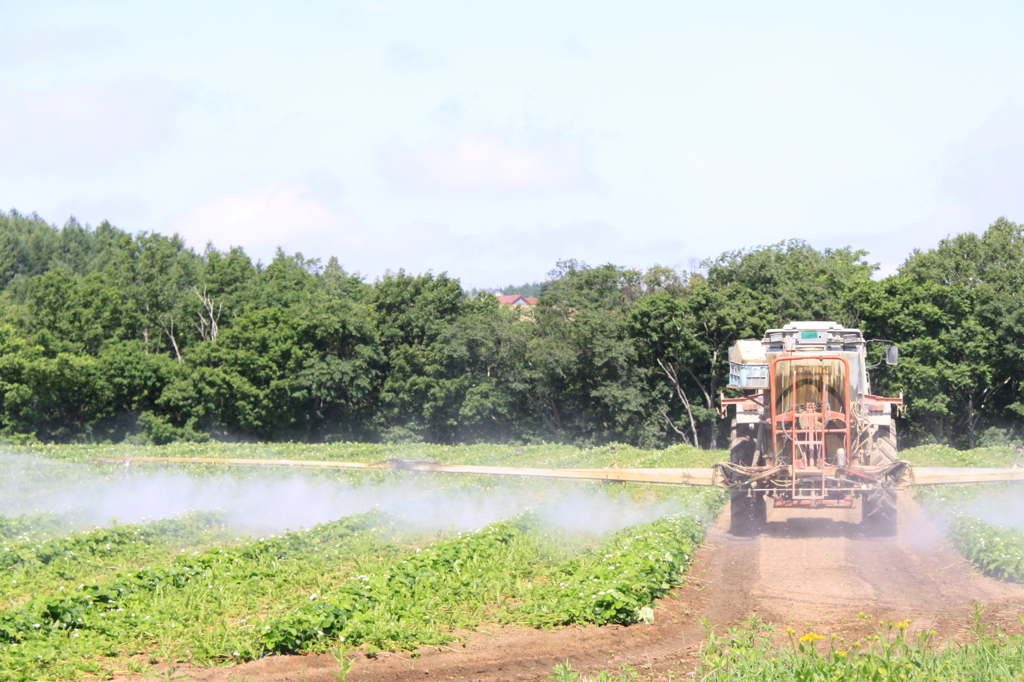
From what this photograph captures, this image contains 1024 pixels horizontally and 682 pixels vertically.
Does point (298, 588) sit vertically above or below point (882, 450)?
below

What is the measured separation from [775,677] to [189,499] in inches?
800

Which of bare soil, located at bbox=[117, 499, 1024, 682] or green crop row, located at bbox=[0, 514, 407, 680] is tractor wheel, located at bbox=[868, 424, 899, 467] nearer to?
bare soil, located at bbox=[117, 499, 1024, 682]

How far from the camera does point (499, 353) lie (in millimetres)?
56125

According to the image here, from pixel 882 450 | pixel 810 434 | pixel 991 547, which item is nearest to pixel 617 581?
pixel 991 547

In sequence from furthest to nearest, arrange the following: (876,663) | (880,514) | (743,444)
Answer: (743,444) < (880,514) < (876,663)

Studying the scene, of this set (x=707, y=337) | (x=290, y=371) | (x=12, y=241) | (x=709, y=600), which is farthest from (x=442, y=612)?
(x=12, y=241)

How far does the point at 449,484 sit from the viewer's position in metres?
24.2

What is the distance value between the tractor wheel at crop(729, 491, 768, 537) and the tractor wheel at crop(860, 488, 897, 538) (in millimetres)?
1799

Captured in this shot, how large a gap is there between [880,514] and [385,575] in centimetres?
892

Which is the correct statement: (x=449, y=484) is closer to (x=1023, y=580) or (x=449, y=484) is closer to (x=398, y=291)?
(x=1023, y=580)

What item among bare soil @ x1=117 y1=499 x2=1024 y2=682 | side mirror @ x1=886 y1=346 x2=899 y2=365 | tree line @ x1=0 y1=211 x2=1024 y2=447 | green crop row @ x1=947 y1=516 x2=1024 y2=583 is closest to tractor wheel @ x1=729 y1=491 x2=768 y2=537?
bare soil @ x1=117 y1=499 x2=1024 y2=682

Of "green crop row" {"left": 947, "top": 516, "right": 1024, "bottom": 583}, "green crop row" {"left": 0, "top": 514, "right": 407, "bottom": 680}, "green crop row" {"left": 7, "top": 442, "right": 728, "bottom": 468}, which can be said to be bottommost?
"green crop row" {"left": 0, "top": 514, "right": 407, "bottom": 680}

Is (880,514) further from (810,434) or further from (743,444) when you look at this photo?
(743,444)

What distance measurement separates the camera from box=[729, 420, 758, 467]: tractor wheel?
17266 mm
